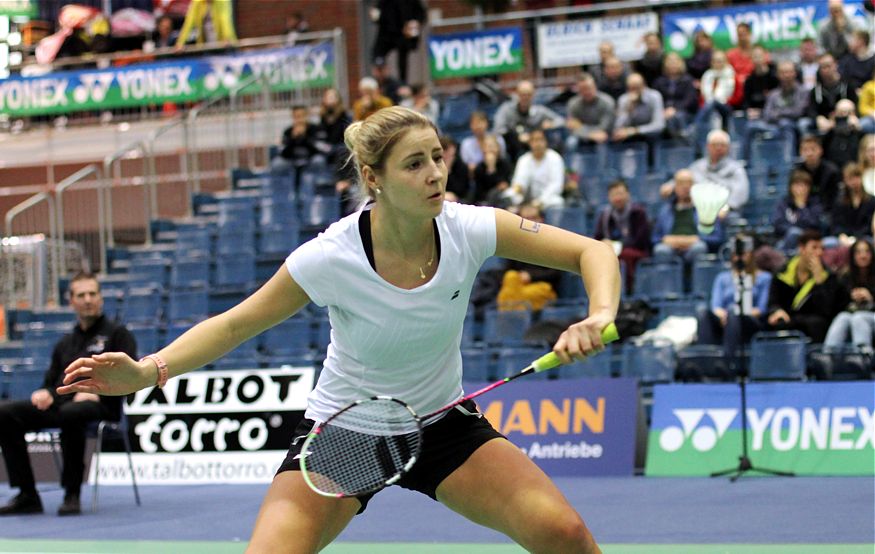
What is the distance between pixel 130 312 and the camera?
576 inches

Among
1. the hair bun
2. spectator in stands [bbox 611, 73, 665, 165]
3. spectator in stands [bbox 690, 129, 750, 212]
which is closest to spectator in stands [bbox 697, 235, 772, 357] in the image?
spectator in stands [bbox 690, 129, 750, 212]

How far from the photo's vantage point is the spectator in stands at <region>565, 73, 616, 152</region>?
1458 centimetres

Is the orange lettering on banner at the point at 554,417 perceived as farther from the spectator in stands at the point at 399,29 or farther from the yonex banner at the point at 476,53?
the spectator in stands at the point at 399,29

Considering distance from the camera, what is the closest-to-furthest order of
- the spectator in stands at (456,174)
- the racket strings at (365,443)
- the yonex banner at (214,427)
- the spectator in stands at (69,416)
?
the racket strings at (365,443) → the spectator in stands at (69,416) → the yonex banner at (214,427) → the spectator in stands at (456,174)

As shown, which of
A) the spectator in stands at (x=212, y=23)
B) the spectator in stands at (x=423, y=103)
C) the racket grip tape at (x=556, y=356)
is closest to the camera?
the racket grip tape at (x=556, y=356)

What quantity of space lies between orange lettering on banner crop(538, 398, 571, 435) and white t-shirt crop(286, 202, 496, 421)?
661cm

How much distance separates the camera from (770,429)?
32.9 feet

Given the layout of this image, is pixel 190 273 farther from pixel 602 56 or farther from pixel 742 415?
pixel 742 415

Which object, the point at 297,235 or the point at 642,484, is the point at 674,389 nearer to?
the point at 642,484

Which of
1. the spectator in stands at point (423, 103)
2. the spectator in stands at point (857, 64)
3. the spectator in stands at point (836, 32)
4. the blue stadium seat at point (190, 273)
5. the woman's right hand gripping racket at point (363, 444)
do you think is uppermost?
the spectator in stands at point (836, 32)

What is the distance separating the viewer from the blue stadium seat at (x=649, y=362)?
1107 cm

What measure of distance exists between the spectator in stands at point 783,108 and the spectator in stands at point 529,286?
289 cm

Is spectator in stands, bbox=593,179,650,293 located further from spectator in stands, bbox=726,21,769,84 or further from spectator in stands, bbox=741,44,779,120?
spectator in stands, bbox=726,21,769,84

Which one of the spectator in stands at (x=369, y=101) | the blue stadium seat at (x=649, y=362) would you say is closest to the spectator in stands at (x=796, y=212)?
the blue stadium seat at (x=649, y=362)
